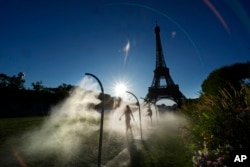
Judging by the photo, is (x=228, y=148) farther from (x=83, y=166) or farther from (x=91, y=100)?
(x=91, y=100)

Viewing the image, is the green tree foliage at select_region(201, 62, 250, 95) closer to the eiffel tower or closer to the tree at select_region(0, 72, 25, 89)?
the eiffel tower

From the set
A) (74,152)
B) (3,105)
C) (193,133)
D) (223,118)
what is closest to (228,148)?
(223,118)

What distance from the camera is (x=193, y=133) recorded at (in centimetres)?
682

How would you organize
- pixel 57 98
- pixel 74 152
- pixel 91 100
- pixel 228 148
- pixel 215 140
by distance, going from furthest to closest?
pixel 57 98 < pixel 91 100 < pixel 74 152 < pixel 215 140 < pixel 228 148

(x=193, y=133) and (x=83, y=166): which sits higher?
(x=193, y=133)

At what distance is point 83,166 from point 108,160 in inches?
48.5

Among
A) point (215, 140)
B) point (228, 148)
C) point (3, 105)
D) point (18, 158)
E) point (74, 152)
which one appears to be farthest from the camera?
point (3, 105)

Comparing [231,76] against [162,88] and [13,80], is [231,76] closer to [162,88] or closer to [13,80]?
[162,88]

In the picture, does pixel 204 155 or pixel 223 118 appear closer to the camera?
pixel 204 155
